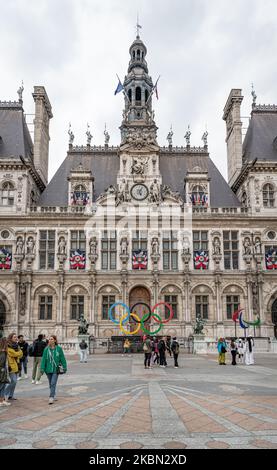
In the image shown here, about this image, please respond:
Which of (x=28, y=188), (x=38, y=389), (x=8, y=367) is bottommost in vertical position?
(x=38, y=389)

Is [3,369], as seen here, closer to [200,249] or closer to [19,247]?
[19,247]

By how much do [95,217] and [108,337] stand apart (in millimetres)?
11179

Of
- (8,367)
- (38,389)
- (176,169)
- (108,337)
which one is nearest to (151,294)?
(108,337)

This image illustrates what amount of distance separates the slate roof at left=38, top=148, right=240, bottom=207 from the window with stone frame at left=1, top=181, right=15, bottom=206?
2.96 metres

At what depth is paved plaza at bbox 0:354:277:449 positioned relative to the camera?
24.3 feet

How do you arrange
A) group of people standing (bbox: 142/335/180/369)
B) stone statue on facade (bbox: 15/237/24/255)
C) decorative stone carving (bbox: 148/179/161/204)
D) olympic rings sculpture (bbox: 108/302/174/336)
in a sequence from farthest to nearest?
decorative stone carving (bbox: 148/179/161/204)
stone statue on facade (bbox: 15/237/24/255)
olympic rings sculpture (bbox: 108/302/174/336)
group of people standing (bbox: 142/335/180/369)

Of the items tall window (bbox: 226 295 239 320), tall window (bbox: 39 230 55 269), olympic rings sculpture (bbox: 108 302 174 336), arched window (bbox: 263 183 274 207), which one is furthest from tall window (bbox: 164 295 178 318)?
arched window (bbox: 263 183 274 207)

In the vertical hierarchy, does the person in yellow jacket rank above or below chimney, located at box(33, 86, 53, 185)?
below

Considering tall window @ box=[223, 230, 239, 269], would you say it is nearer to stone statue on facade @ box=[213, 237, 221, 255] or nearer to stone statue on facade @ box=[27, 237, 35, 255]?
stone statue on facade @ box=[213, 237, 221, 255]

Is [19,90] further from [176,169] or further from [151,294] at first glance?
[151,294]

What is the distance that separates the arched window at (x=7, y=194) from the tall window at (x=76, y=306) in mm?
10825

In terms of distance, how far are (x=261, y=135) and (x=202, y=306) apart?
65.4ft

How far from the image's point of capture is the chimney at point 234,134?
43.8 meters
